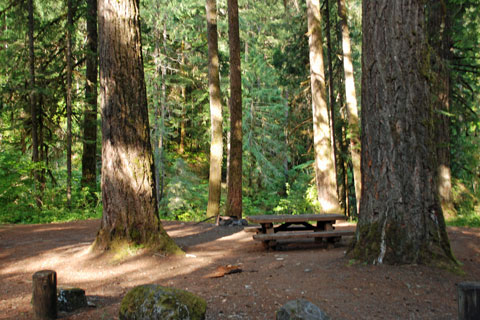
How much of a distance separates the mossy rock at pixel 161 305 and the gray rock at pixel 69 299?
975mm

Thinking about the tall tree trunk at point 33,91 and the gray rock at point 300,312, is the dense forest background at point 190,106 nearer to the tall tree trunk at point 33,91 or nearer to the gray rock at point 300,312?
the tall tree trunk at point 33,91

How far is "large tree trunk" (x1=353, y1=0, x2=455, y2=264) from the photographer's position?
5.60 meters

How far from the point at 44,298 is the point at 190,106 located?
921 inches

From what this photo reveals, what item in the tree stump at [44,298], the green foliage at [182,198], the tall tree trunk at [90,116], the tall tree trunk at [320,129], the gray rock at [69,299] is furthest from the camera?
the green foliage at [182,198]

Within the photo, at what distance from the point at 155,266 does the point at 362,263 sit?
3320 millimetres

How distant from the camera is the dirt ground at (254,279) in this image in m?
4.48

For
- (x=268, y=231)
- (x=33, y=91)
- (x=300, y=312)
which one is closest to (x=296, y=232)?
(x=268, y=231)

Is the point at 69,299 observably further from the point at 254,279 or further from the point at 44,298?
the point at 254,279

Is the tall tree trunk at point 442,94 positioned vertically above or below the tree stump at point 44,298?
above

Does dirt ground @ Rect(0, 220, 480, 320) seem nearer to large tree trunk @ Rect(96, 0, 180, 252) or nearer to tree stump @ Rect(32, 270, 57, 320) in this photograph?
tree stump @ Rect(32, 270, 57, 320)

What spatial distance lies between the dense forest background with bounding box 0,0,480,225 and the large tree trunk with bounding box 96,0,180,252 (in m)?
7.20

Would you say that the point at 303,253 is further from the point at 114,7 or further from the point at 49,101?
the point at 49,101

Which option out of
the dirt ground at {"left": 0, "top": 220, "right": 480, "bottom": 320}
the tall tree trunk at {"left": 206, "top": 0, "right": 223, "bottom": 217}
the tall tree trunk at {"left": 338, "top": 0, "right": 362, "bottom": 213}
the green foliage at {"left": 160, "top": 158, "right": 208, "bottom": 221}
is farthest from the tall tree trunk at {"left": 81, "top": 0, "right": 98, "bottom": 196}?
the tall tree trunk at {"left": 338, "top": 0, "right": 362, "bottom": 213}

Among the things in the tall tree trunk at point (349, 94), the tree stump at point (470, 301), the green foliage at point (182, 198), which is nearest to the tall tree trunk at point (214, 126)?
the tall tree trunk at point (349, 94)
